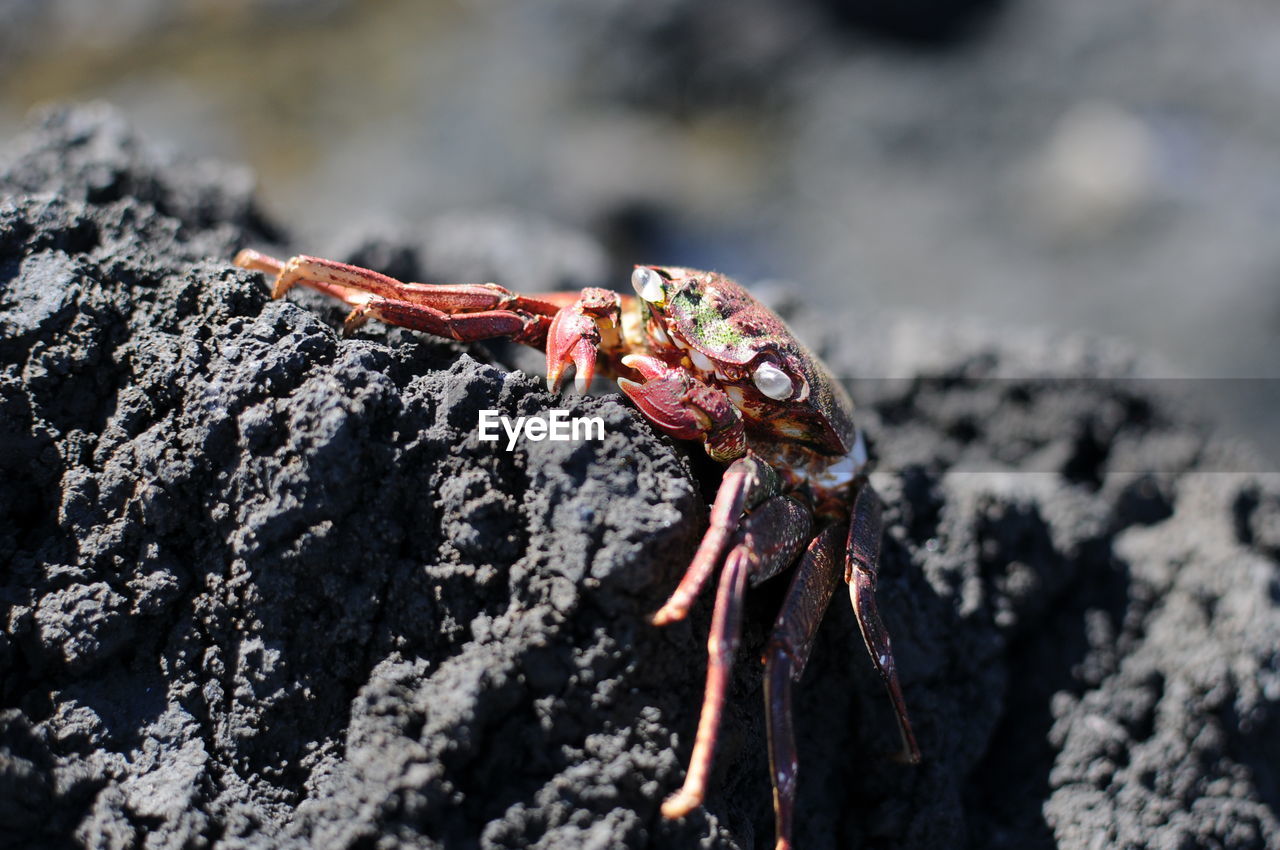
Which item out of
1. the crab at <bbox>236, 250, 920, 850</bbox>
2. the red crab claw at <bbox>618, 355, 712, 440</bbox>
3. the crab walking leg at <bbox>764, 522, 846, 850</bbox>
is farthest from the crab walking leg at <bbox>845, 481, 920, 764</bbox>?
the red crab claw at <bbox>618, 355, 712, 440</bbox>

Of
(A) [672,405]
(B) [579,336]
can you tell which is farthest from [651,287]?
(A) [672,405]

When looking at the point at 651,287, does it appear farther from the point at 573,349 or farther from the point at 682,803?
the point at 682,803

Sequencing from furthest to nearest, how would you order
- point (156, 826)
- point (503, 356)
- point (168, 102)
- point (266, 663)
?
point (168, 102)
point (503, 356)
point (266, 663)
point (156, 826)

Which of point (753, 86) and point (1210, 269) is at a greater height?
point (753, 86)

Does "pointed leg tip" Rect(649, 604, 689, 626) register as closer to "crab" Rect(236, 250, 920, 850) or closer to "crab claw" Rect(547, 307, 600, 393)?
"crab" Rect(236, 250, 920, 850)

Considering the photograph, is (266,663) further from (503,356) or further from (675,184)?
(675,184)

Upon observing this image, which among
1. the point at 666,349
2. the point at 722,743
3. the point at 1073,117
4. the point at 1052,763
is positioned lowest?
the point at 722,743

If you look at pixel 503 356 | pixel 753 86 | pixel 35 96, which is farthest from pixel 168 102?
pixel 503 356
